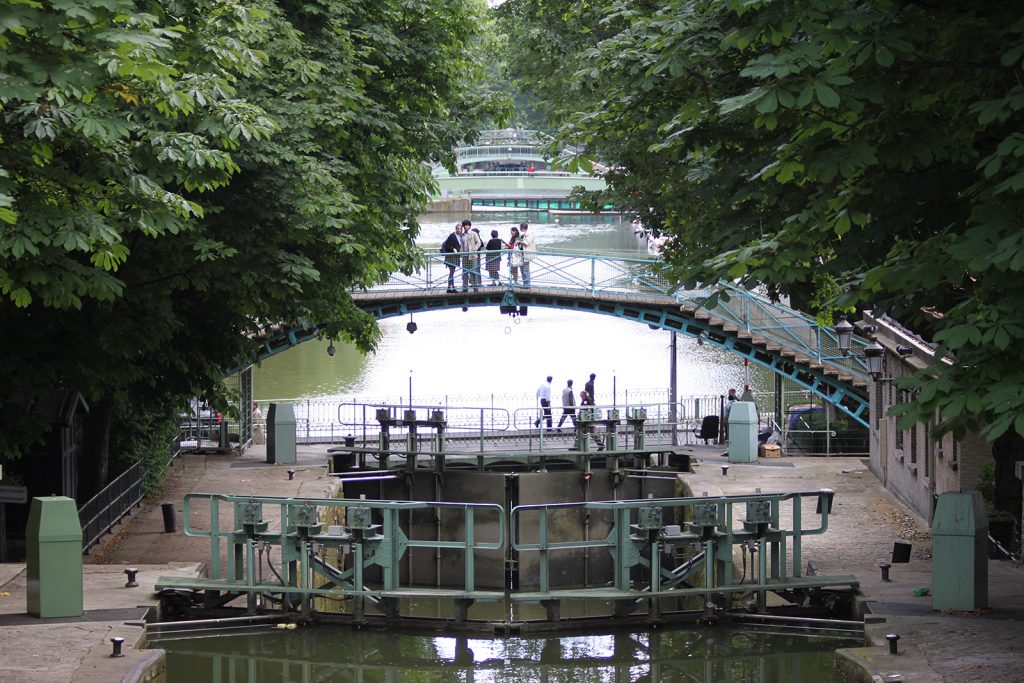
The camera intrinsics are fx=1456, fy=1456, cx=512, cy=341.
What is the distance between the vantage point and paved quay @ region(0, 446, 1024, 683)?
13648 mm

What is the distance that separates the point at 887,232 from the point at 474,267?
23877 millimetres

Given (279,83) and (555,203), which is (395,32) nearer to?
(279,83)

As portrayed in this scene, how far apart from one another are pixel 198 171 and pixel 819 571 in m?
9.18

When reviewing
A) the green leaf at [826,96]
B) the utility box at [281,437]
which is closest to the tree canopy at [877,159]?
the green leaf at [826,96]

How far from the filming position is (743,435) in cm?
3056

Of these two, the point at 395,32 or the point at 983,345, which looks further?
the point at 395,32

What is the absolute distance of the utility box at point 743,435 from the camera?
1203 inches

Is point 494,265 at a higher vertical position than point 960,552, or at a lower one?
higher

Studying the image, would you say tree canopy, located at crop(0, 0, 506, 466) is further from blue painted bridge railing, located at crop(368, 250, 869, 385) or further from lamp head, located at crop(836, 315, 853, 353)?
lamp head, located at crop(836, 315, 853, 353)

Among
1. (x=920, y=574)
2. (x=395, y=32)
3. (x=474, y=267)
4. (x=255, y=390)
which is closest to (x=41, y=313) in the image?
(x=395, y=32)

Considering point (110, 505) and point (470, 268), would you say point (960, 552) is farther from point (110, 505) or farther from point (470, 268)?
point (470, 268)

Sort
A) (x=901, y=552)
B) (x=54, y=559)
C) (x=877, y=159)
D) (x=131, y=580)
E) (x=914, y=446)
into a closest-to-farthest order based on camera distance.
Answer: (x=877, y=159) → (x=54, y=559) → (x=131, y=580) → (x=901, y=552) → (x=914, y=446)

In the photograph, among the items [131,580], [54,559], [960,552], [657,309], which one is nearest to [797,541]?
[960,552]

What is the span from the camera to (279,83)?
2080 centimetres
